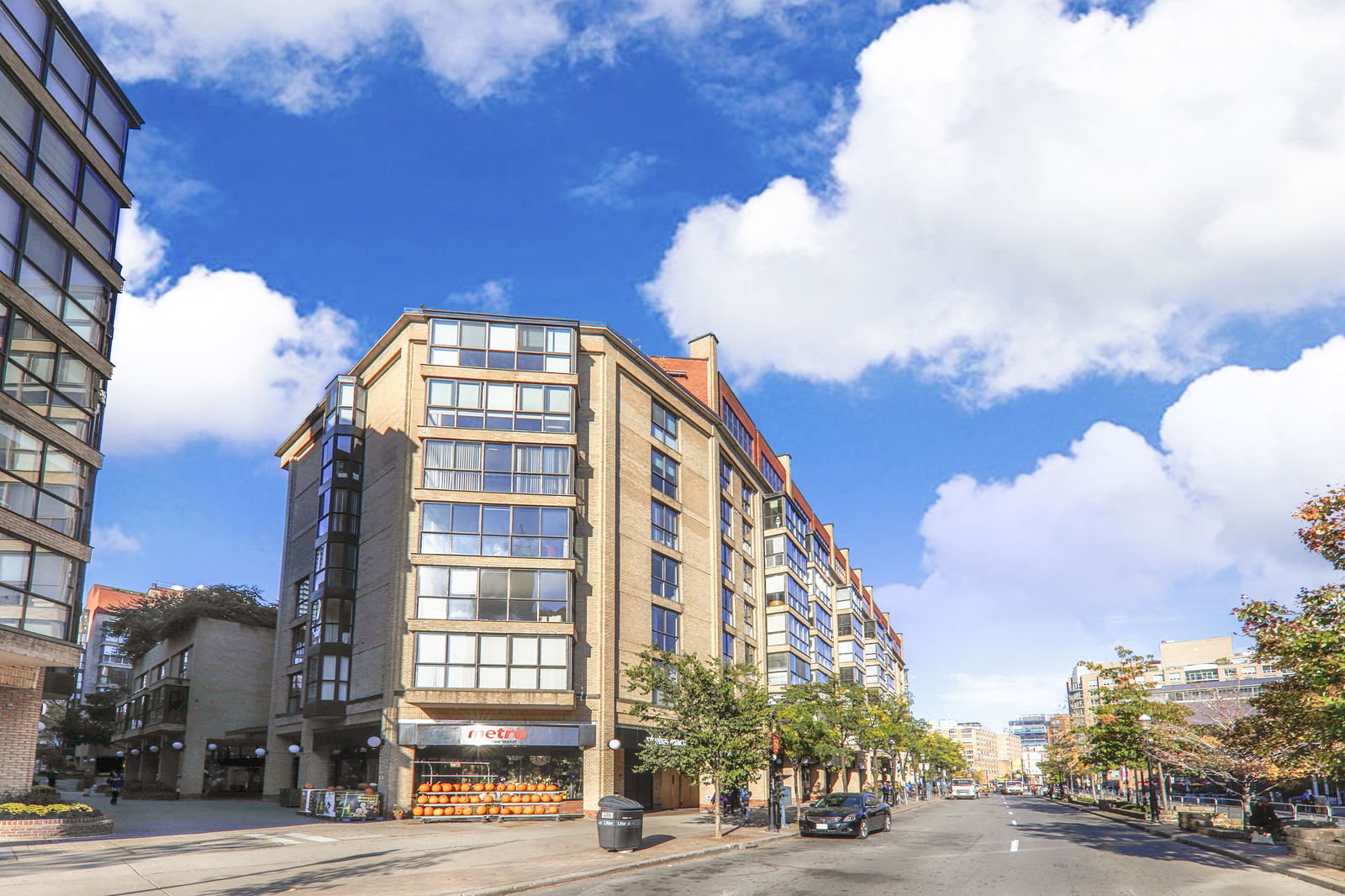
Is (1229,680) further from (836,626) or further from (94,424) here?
(94,424)

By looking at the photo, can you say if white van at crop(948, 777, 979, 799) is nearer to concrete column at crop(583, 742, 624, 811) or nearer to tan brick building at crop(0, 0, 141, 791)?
concrete column at crop(583, 742, 624, 811)

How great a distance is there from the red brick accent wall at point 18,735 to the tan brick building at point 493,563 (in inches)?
422

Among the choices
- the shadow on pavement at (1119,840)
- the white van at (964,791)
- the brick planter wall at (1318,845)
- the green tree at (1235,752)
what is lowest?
the white van at (964,791)

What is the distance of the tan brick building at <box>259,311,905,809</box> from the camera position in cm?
3503

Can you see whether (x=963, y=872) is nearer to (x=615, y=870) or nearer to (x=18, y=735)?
(x=615, y=870)

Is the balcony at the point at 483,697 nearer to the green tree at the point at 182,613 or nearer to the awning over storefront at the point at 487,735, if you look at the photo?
the awning over storefront at the point at 487,735

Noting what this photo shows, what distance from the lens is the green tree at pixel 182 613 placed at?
56812 millimetres

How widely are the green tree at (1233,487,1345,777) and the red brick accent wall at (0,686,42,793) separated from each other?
101 ft

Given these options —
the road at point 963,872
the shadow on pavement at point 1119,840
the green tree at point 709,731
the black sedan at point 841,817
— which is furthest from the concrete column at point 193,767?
the shadow on pavement at point 1119,840

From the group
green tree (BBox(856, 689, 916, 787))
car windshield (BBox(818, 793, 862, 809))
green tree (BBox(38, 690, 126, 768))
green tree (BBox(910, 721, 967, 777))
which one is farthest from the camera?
green tree (BBox(910, 721, 967, 777))

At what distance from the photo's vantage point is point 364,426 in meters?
43.0

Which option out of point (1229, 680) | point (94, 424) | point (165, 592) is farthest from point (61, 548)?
point (1229, 680)

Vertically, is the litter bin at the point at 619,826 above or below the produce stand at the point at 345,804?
above

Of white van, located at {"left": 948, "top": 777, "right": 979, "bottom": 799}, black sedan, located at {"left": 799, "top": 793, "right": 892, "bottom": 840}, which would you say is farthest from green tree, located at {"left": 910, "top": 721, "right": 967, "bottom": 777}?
black sedan, located at {"left": 799, "top": 793, "right": 892, "bottom": 840}
